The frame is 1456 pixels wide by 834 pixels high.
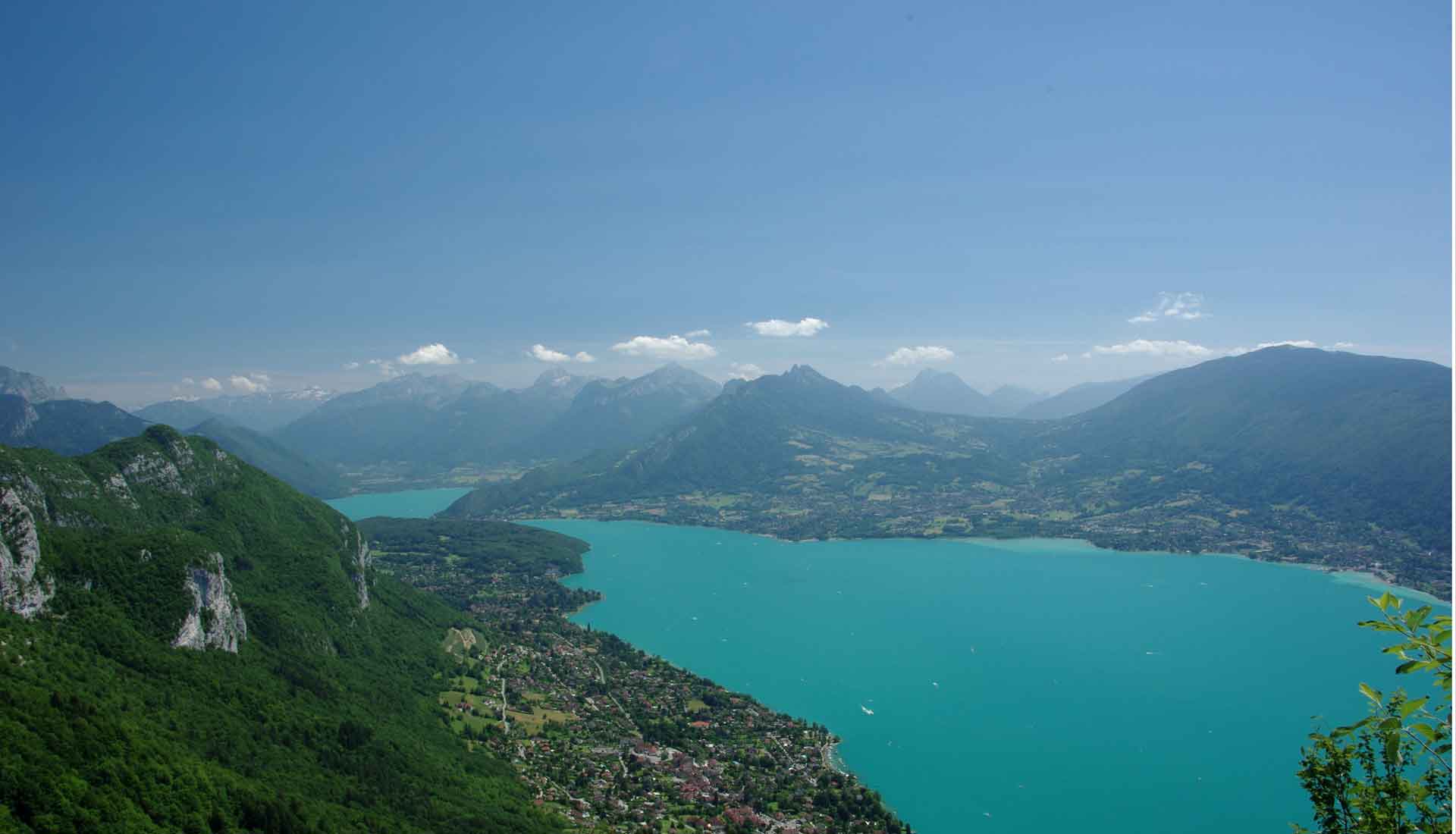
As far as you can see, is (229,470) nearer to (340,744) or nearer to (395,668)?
(395,668)

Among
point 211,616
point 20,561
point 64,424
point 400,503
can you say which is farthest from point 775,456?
point 64,424

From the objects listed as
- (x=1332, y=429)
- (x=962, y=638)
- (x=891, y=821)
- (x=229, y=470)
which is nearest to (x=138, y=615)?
(x=229, y=470)

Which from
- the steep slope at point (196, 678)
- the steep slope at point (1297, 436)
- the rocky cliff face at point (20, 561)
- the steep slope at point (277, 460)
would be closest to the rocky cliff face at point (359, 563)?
the steep slope at point (196, 678)

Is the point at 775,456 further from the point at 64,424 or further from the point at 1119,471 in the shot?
the point at 64,424

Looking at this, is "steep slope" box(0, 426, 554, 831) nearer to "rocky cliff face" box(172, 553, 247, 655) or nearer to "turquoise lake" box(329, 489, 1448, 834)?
"rocky cliff face" box(172, 553, 247, 655)

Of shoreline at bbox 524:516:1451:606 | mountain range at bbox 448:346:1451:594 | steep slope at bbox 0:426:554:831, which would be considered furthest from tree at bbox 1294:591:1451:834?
mountain range at bbox 448:346:1451:594

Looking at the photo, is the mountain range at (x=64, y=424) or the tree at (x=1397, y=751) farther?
the mountain range at (x=64, y=424)

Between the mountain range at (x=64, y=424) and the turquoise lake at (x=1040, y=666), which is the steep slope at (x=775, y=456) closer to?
the turquoise lake at (x=1040, y=666)
